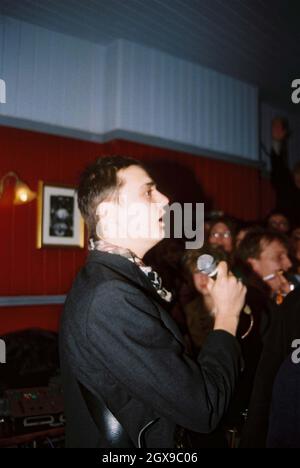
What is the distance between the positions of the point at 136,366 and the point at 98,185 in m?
0.61

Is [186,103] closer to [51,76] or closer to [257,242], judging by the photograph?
[51,76]

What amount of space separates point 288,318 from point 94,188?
813 millimetres

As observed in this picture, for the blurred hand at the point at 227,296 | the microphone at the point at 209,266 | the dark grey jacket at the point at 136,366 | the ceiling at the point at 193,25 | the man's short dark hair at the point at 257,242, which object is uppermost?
the ceiling at the point at 193,25

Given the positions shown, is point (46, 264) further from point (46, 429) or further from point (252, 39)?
point (252, 39)

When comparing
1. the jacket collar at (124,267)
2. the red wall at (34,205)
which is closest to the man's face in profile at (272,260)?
the red wall at (34,205)

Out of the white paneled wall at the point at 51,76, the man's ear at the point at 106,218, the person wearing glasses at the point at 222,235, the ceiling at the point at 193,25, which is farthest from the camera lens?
the person wearing glasses at the point at 222,235

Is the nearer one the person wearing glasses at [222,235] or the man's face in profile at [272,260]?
the man's face in profile at [272,260]

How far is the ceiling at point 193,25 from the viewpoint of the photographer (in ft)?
10.4

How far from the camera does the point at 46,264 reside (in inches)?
136

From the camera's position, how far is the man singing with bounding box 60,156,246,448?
980mm

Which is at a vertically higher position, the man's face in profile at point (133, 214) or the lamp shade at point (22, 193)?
the lamp shade at point (22, 193)

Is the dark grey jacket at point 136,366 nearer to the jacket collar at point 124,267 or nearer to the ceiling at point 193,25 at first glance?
the jacket collar at point 124,267

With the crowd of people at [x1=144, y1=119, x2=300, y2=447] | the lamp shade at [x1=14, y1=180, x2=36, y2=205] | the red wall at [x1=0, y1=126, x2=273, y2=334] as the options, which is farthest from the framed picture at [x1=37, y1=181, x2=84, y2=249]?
the crowd of people at [x1=144, y1=119, x2=300, y2=447]

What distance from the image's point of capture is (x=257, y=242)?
310cm
